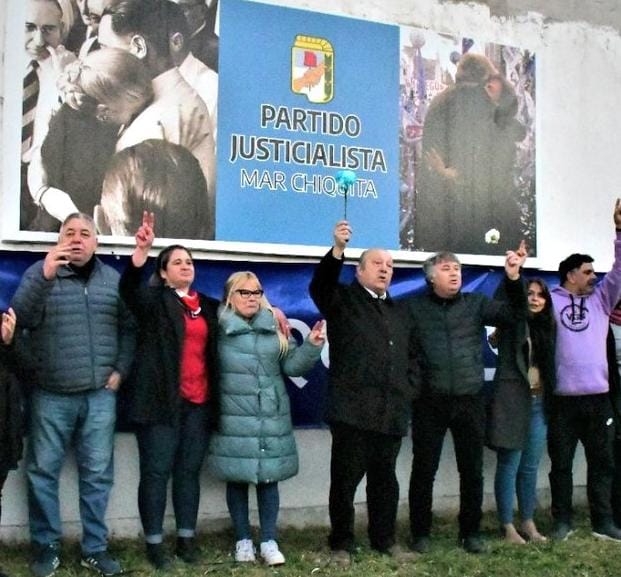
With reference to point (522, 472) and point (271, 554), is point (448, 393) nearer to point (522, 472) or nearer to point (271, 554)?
point (522, 472)

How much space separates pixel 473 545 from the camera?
18.6 ft

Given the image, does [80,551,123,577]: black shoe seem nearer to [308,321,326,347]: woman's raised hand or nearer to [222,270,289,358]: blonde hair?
[222,270,289,358]: blonde hair

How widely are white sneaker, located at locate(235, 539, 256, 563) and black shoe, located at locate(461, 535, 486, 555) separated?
1320 mm

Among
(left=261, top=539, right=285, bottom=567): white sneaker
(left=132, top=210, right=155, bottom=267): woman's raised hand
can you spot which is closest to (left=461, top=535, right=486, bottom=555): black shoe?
(left=261, top=539, right=285, bottom=567): white sneaker

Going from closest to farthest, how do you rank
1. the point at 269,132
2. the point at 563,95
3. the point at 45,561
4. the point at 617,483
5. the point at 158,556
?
the point at 45,561, the point at 158,556, the point at 269,132, the point at 617,483, the point at 563,95

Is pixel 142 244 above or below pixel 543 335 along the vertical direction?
above

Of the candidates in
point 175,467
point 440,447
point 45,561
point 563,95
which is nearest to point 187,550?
point 175,467

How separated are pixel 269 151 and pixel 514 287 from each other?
1.83 meters

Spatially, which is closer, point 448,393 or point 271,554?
point 271,554

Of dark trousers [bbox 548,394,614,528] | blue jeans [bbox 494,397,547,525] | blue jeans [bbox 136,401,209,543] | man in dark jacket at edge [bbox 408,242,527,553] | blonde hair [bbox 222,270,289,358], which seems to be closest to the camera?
blue jeans [bbox 136,401,209,543]

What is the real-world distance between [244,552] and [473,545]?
1.41m

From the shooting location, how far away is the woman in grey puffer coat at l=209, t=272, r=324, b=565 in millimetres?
5281

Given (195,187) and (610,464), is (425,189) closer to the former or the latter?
(195,187)

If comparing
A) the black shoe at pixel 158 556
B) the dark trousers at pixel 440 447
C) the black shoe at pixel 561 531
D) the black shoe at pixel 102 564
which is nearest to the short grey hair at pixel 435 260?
the dark trousers at pixel 440 447
